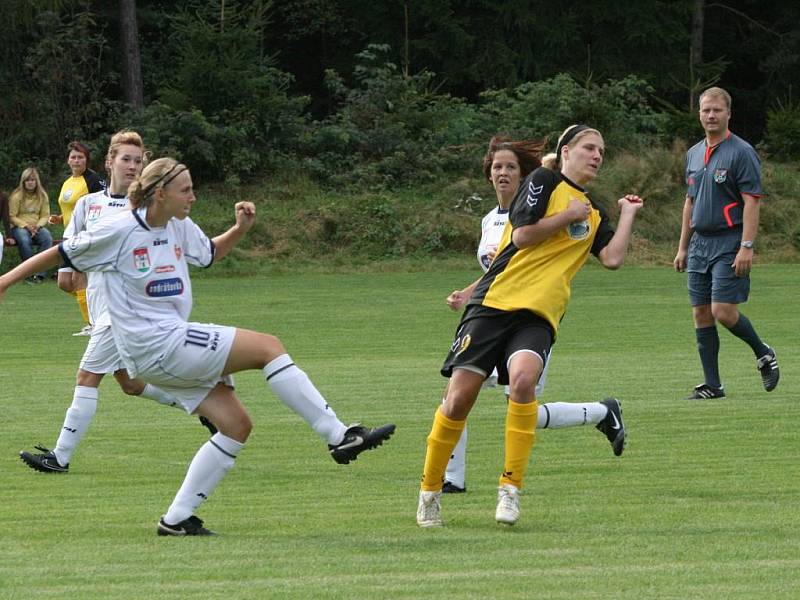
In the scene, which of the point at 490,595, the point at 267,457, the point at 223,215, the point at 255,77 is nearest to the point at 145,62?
the point at 255,77

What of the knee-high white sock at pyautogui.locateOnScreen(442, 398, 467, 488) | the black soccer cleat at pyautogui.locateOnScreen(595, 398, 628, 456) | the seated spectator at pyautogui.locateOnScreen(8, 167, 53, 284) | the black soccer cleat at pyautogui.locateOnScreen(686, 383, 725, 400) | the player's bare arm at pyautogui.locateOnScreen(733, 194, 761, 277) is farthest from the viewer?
the seated spectator at pyautogui.locateOnScreen(8, 167, 53, 284)

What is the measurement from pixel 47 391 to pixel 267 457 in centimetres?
361

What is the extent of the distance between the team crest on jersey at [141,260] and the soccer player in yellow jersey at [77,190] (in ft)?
11.7

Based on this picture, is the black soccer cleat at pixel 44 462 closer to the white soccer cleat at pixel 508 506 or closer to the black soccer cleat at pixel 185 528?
the black soccer cleat at pixel 185 528

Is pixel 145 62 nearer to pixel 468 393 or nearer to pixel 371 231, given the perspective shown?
pixel 371 231

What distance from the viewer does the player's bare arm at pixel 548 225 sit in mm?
6055

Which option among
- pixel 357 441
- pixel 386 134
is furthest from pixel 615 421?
pixel 386 134

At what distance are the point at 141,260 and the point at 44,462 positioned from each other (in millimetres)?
2211

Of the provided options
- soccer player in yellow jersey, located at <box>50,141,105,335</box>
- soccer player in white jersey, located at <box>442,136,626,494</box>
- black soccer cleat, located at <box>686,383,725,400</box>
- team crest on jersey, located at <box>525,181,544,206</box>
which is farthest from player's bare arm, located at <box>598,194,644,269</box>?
soccer player in yellow jersey, located at <box>50,141,105,335</box>

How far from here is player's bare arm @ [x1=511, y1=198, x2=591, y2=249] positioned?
19.9ft

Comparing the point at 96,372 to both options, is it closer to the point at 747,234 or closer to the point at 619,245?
the point at 619,245

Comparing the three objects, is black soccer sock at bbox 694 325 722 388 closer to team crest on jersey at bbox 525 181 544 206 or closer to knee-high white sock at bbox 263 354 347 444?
team crest on jersey at bbox 525 181 544 206

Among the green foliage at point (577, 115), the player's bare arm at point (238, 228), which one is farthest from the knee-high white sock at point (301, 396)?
the green foliage at point (577, 115)

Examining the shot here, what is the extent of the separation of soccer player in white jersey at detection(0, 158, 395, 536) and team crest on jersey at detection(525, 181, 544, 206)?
1158 millimetres
